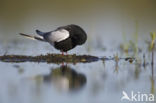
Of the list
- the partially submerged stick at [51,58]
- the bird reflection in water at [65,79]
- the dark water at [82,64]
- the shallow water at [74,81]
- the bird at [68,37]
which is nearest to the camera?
the shallow water at [74,81]

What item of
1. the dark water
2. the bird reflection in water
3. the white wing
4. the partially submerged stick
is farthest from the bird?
the bird reflection in water

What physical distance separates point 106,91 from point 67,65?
Answer: 2.34 m

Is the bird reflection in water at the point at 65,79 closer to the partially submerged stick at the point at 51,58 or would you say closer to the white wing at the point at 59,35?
the partially submerged stick at the point at 51,58

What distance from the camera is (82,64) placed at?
8461mm

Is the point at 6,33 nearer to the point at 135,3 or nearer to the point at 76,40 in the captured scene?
the point at 76,40

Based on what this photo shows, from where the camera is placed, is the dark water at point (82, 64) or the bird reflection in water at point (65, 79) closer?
the dark water at point (82, 64)

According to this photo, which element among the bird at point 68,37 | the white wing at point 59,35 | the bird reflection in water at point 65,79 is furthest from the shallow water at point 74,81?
the white wing at point 59,35

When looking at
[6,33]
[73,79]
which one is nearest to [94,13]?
[6,33]

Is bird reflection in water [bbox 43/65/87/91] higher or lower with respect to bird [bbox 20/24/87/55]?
lower

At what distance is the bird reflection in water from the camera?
6.31 metres

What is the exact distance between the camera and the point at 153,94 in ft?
19.1

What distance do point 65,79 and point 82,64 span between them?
1717 millimetres

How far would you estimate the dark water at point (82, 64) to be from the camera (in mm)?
5934

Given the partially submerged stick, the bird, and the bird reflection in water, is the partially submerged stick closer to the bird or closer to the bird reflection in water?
the bird
